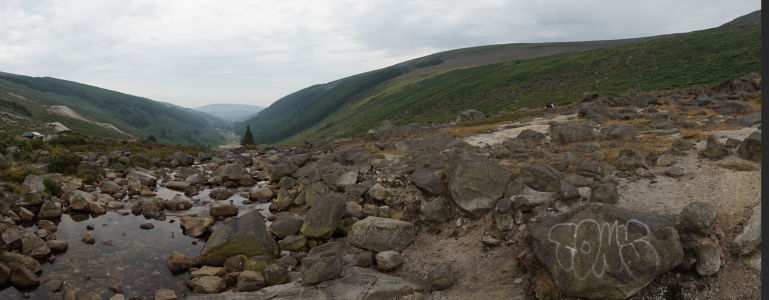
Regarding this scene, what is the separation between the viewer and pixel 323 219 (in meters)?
23.4

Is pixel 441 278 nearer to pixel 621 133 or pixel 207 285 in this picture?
pixel 207 285

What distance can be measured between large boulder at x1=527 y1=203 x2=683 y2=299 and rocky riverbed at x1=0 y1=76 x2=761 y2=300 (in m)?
0.04

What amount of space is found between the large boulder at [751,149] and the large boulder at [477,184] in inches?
468

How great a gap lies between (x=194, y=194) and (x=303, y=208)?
41.9ft

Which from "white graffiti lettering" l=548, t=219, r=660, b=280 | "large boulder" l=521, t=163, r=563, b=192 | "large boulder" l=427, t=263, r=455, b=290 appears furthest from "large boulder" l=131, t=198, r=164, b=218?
"white graffiti lettering" l=548, t=219, r=660, b=280

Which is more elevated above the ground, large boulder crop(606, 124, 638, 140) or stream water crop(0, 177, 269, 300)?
large boulder crop(606, 124, 638, 140)

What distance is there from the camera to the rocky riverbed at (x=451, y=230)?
1288 centimetres

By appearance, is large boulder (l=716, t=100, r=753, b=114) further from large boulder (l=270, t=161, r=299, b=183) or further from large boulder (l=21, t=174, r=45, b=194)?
large boulder (l=21, t=174, r=45, b=194)

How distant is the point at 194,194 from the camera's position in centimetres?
3600

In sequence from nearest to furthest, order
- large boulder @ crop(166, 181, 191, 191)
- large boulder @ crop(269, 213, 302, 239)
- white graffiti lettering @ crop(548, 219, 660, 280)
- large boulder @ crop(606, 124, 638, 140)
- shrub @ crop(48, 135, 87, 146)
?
white graffiti lettering @ crop(548, 219, 660, 280) < large boulder @ crop(269, 213, 302, 239) < large boulder @ crop(606, 124, 638, 140) < large boulder @ crop(166, 181, 191, 191) < shrub @ crop(48, 135, 87, 146)

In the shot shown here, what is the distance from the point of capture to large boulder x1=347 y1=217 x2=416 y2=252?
1998cm

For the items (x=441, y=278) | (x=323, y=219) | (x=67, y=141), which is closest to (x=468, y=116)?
(x=323, y=219)

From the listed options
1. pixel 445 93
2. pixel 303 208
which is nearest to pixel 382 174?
pixel 303 208

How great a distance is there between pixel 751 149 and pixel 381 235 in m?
19.9
